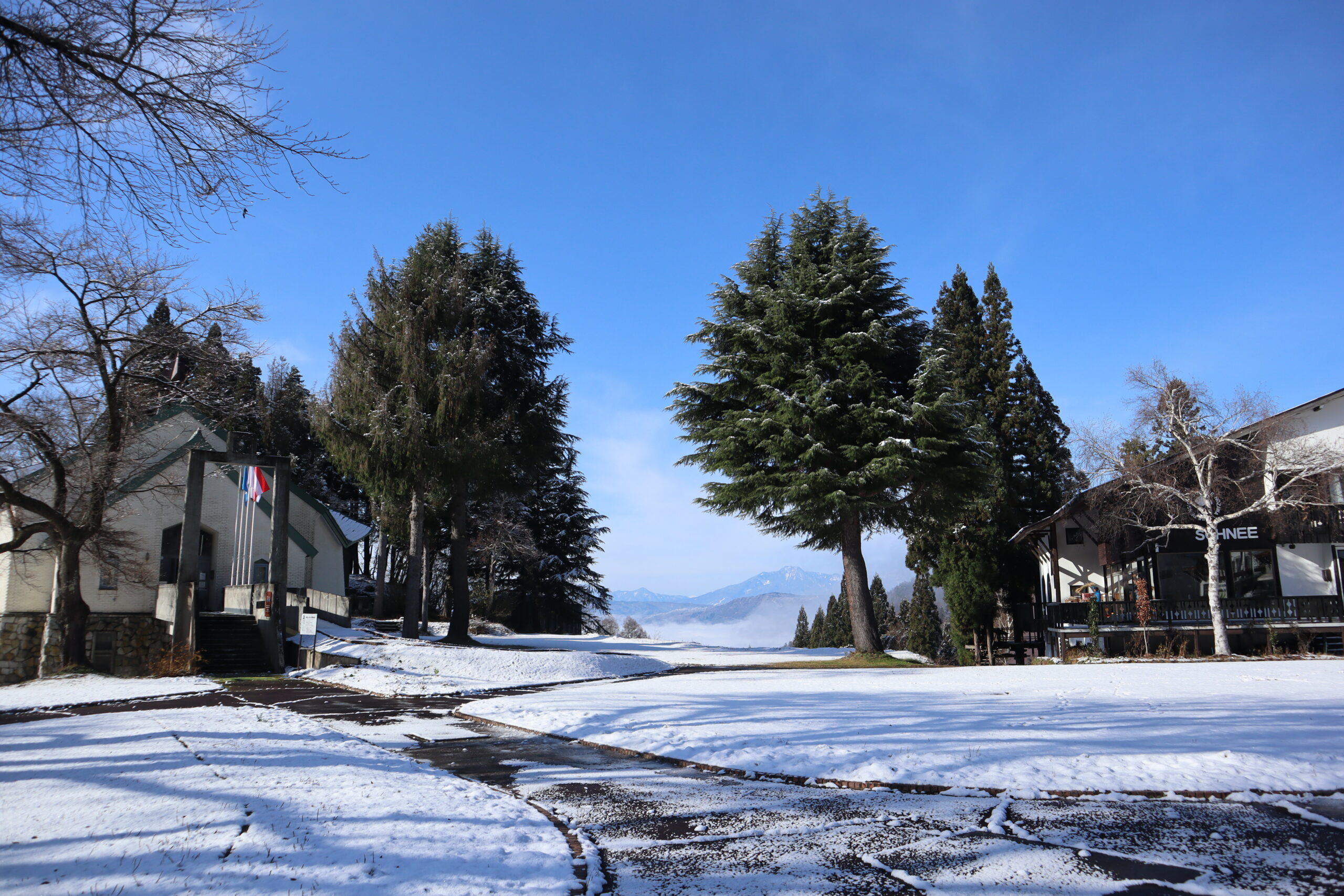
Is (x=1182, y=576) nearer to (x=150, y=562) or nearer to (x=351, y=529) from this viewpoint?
(x=351, y=529)

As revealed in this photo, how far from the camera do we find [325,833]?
5.12m

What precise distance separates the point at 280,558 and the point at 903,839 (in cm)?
1902

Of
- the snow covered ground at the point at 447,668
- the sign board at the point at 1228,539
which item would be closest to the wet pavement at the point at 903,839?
the snow covered ground at the point at 447,668

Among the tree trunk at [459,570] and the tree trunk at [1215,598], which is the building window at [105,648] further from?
the tree trunk at [1215,598]

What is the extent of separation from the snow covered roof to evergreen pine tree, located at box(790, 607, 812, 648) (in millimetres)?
38699

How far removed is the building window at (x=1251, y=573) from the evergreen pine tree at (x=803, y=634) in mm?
37247

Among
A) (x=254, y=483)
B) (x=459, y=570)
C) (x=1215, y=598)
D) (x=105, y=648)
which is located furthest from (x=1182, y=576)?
(x=105, y=648)

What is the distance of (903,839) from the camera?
17.8 feet

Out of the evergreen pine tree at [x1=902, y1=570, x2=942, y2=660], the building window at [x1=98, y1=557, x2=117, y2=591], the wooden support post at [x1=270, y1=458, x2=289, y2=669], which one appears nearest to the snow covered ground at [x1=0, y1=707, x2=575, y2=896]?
the wooden support post at [x1=270, y1=458, x2=289, y2=669]

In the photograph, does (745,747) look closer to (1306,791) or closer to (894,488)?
(1306,791)

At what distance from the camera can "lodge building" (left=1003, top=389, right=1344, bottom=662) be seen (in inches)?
1038

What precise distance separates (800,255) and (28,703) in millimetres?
20505

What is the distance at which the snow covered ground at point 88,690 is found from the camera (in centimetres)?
1274

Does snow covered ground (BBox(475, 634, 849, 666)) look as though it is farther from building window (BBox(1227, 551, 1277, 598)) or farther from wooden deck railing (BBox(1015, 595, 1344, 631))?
building window (BBox(1227, 551, 1277, 598))
